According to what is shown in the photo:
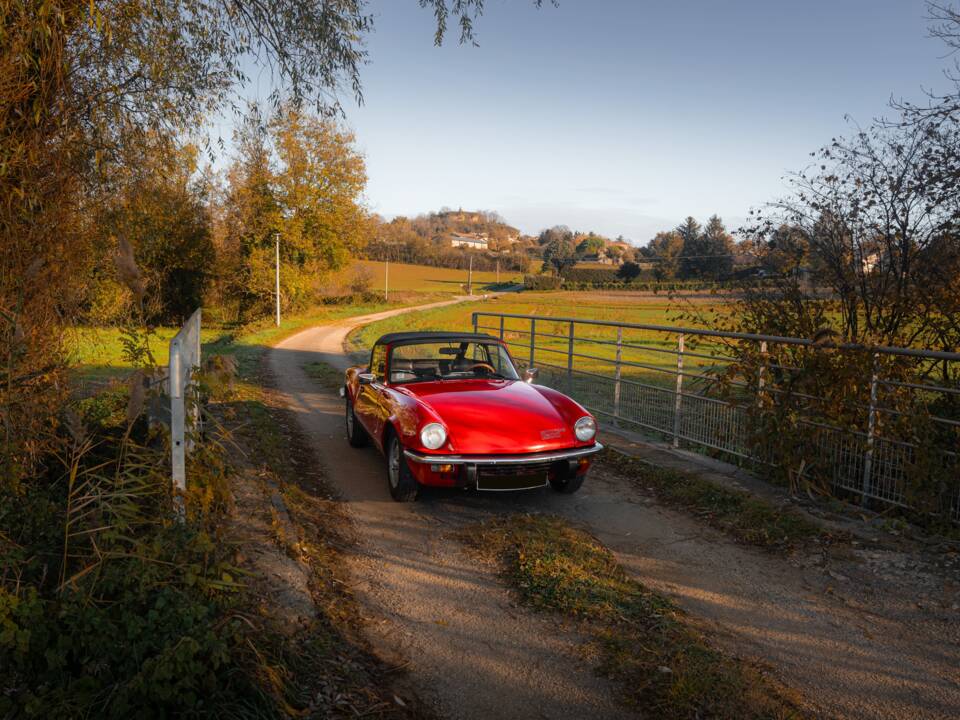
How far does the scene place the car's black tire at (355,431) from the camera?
8133mm

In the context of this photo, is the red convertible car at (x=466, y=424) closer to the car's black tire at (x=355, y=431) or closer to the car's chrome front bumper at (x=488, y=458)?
the car's chrome front bumper at (x=488, y=458)

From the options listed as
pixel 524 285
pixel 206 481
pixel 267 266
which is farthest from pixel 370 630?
pixel 524 285

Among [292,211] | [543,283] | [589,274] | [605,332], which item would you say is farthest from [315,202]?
[589,274]

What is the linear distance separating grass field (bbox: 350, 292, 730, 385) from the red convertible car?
2.29 metres

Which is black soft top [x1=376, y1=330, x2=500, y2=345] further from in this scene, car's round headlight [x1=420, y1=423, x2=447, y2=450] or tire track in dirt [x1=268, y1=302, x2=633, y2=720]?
car's round headlight [x1=420, y1=423, x2=447, y2=450]

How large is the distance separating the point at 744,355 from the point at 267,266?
3695 centimetres

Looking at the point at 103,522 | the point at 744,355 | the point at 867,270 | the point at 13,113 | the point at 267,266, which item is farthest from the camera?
the point at 267,266

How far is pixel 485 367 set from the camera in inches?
284

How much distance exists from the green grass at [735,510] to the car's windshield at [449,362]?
5.63 feet

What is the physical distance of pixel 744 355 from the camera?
6902mm

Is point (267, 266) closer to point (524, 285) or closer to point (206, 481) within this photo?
point (206, 481)

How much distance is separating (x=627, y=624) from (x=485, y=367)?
12.2ft

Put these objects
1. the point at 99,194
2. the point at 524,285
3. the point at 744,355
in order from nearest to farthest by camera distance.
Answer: the point at 99,194
the point at 744,355
the point at 524,285

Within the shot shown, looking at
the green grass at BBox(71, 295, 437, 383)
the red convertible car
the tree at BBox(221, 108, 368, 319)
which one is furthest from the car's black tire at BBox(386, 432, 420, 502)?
the tree at BBox(221, 108, 368, 319)
